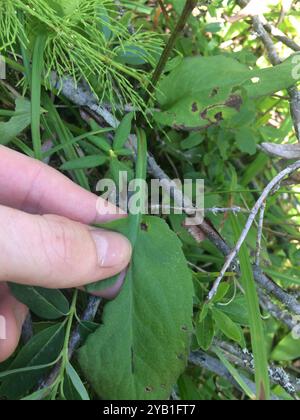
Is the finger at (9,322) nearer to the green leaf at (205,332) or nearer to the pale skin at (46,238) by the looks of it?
the pale skin at (46,238)

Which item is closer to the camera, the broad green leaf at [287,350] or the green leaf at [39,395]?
→ the green leaf at [39,395]

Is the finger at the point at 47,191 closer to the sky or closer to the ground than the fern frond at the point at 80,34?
closer to the ground

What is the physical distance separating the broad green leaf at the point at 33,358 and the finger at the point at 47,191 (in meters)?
0.24

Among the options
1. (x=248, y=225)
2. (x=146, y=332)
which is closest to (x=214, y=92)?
(x=248, y=225)

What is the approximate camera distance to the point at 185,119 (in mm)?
1098

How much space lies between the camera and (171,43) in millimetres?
978

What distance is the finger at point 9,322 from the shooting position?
100cm

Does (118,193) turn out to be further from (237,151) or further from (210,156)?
(237,151)

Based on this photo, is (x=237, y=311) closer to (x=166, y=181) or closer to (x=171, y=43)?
(x=166, y=181)

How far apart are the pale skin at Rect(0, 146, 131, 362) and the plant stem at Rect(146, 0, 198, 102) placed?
283mm

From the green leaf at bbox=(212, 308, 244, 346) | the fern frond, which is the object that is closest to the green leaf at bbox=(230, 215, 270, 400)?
the green leaf at bbox=(212, 308, 244, 346)

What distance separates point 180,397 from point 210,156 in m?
0.60

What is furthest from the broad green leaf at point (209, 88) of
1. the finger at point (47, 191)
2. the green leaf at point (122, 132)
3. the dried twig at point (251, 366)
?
the dried twig at point (251, 366)

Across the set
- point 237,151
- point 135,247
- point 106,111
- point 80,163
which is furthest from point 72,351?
point 237,151
